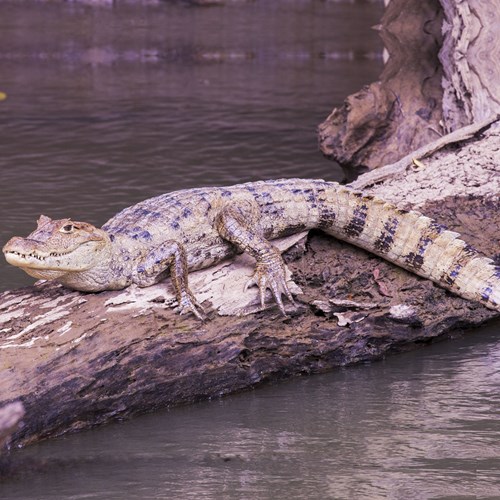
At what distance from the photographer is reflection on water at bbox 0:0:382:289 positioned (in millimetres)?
8180

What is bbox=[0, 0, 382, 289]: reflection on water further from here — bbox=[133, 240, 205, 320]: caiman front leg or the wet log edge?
the wet log edge

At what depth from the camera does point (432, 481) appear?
3898mm

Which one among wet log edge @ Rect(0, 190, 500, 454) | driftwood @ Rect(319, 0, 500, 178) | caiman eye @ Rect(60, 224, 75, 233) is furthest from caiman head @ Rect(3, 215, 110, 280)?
driftwood @ Rect(319, 0, 500, 178)

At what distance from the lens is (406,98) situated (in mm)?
7973

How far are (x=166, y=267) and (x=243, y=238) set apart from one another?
1.46 feet

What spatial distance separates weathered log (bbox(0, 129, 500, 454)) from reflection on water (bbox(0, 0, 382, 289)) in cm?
162

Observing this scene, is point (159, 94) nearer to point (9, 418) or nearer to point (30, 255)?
point (30, 255)

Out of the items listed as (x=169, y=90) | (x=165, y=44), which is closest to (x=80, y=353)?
(x=169, y=90)

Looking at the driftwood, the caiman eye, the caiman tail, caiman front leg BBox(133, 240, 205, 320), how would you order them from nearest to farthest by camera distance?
the caiman eye, caiman front leg BBox(133, 240, 205, 320), the caiman tail, the driftwood

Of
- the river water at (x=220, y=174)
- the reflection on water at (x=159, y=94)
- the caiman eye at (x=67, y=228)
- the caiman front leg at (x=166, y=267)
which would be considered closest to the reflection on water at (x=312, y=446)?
the river water at (x=220, y=174)

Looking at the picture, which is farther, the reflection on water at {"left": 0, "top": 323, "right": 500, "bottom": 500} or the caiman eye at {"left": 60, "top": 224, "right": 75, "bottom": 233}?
the caiman eye at {"left": 60, "top": 224, "right": 75, "bottom": 233}

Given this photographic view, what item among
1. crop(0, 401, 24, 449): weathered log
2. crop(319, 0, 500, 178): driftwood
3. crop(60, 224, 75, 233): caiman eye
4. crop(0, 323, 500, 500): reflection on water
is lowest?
crop(0, 323, 500, 500): reflection on water

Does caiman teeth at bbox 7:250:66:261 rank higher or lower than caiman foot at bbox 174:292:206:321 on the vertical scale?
higher

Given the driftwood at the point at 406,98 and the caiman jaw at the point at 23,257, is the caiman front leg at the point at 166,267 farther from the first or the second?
the driftwood at the point at 406,98
